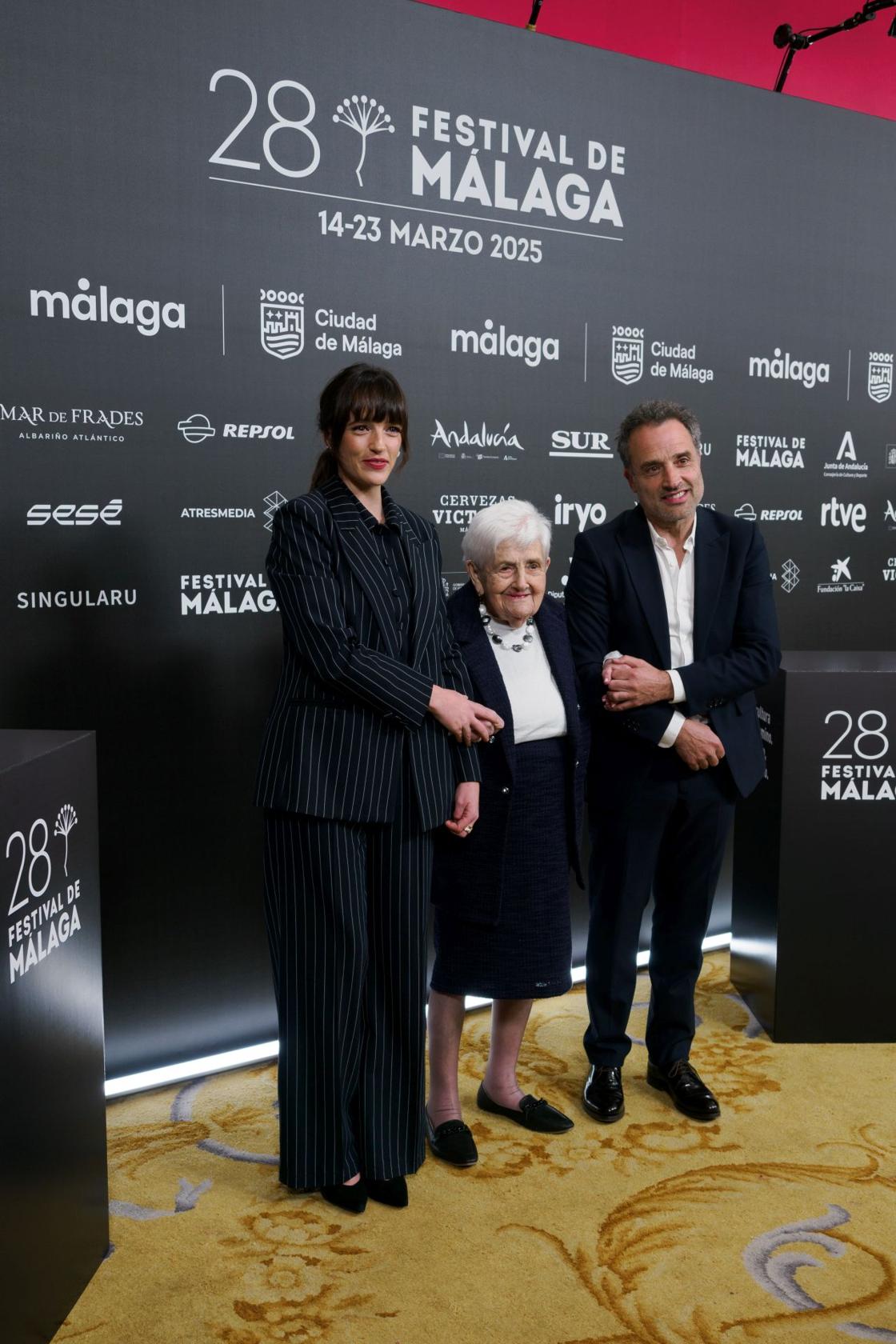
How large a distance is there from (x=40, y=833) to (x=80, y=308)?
4.59 feet

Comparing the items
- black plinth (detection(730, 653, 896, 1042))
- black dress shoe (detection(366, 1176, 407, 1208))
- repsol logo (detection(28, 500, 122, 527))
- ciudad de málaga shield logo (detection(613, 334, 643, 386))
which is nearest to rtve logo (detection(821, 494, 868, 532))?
ciudad de málaga shield logo (detection(613, 334, 643, 386))

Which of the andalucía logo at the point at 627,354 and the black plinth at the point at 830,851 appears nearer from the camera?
the black plinth at the point at 830,851

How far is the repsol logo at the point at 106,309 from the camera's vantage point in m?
2.62

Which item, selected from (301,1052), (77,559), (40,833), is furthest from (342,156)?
(301,1052)

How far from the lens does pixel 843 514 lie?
418cm

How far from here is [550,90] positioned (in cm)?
340

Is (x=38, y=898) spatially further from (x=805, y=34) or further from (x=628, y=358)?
(x=805, y=34)

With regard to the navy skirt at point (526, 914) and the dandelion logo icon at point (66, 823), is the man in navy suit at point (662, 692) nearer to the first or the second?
the navy skirt at point (526, 914)

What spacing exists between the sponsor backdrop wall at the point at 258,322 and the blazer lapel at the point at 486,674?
0.78 m

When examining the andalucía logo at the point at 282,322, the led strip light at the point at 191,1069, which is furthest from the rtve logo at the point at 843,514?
the led strip light at the point at 191,1069

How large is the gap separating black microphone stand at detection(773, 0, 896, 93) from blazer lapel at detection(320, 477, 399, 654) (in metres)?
2.91

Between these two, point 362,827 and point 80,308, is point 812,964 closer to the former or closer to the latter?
point 362,827

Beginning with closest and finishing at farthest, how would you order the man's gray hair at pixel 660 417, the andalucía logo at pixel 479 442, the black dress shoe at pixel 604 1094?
the man's gray hair at pixel 660 417
the black dress shoe at pixel 604 1094
the andalucía logo at pixel 479 442

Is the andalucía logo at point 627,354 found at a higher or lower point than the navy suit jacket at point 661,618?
higher
